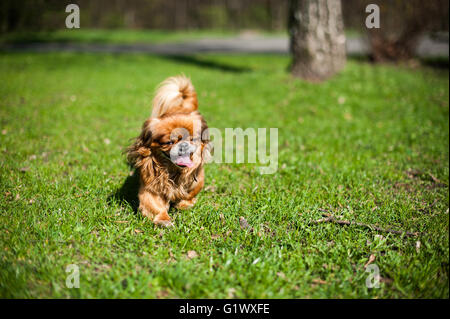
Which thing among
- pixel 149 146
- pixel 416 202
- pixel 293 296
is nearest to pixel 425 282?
pixel 293 296

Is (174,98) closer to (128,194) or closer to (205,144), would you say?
(205,144)

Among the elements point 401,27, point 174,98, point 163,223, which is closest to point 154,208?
point 163,223

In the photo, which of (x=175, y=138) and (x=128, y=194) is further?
(x=128, y=194)

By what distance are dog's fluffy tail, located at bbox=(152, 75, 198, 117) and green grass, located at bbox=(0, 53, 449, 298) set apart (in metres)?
1.04

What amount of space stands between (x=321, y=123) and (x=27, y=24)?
11.1 metres

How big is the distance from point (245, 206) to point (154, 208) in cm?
101

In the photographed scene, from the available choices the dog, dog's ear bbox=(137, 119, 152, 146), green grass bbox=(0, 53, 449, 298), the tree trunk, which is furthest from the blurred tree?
dog's ear bbox=(137, 119, 152, 146)

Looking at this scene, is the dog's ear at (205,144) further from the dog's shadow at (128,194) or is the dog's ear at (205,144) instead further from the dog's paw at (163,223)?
the dog's shadow at (128,194)

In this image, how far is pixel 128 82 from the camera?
992cm

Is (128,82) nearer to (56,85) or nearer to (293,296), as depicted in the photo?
(56,85)

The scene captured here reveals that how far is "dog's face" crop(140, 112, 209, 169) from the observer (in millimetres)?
2814

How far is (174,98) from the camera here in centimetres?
358

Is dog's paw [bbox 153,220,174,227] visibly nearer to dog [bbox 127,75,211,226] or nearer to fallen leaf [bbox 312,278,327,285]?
dog [bbox 127,75,211,226]

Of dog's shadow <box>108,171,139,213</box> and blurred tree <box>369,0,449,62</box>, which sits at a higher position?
blurred tree <box>369,0,449,62</box>
